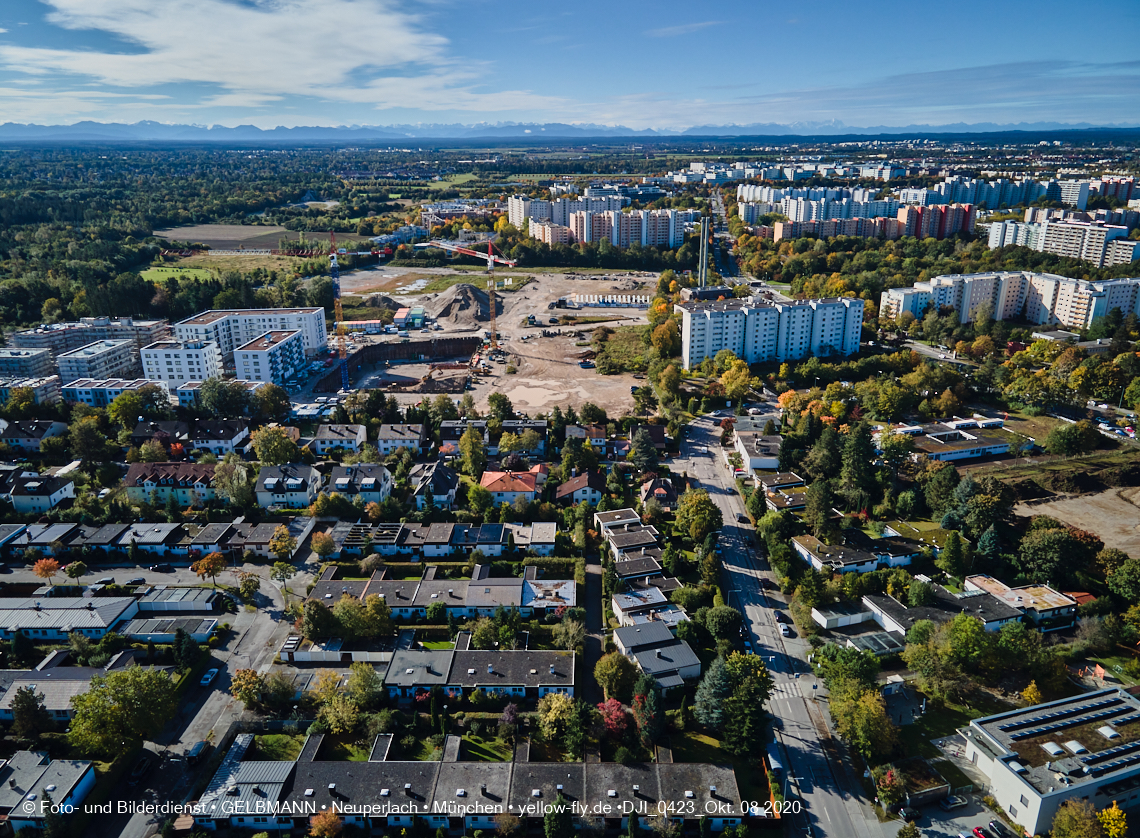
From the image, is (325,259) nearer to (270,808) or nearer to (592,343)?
(592,343)

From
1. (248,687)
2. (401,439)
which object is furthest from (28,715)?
(401,439)

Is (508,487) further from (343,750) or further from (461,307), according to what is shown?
(461,307)

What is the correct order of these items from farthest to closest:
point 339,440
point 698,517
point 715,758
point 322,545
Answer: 1. point 339,440
2. point 698,517
3. point 322,545
4. point 715,758

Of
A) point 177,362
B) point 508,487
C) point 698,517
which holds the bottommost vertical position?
point 508,487

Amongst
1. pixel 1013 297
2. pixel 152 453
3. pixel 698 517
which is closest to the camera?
pixel 698 517

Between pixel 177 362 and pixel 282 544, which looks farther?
pixel 177 362

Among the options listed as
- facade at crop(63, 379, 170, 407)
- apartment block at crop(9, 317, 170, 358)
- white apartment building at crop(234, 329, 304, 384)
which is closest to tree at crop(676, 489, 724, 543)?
white apartment building at crop(234, 329, 304, 384)

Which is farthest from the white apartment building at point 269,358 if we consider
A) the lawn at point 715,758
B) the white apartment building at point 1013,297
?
the white apartment building at point 1013,297
